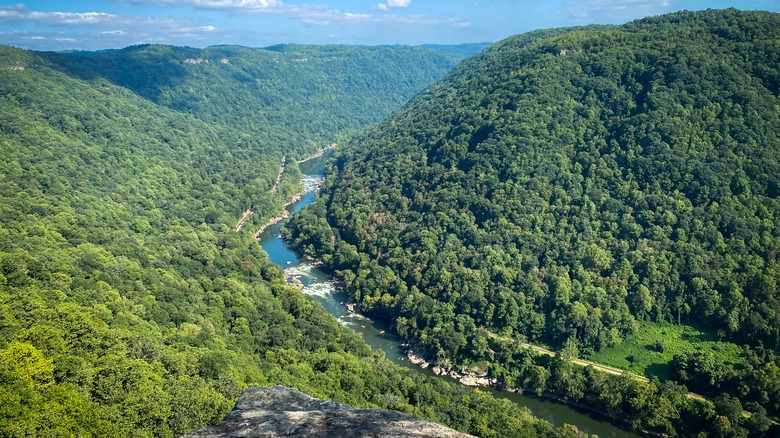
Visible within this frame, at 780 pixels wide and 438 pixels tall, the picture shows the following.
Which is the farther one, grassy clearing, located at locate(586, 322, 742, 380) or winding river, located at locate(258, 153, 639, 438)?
grassy clearing, located at locate(586, 322, 742, 380)

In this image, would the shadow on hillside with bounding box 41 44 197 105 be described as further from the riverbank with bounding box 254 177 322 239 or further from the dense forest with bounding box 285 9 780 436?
the dense forest with bounding box 285 9 780 436

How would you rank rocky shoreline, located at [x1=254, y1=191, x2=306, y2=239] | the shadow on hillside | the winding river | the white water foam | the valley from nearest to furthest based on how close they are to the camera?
the valley → the winding river → the white water foam → rocky shoreline, located at [x1=254, y1=191, x2=306, y2=239] → the shadow on hillside

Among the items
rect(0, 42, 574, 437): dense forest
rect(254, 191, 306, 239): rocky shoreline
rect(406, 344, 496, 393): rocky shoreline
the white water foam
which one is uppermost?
rect(0, 42, 574, 437): dense forest

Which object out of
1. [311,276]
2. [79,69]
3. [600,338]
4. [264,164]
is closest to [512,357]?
[600,338]

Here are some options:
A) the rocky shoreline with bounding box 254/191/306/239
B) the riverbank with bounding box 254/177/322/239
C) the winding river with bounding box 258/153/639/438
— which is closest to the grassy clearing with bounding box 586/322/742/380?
the winding river with bounding box 258/153/639/438

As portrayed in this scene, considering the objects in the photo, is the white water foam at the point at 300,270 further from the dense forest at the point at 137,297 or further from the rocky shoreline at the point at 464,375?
the rocky shoreline at the point at 464,375

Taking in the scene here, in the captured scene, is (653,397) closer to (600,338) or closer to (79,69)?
(600,338)
